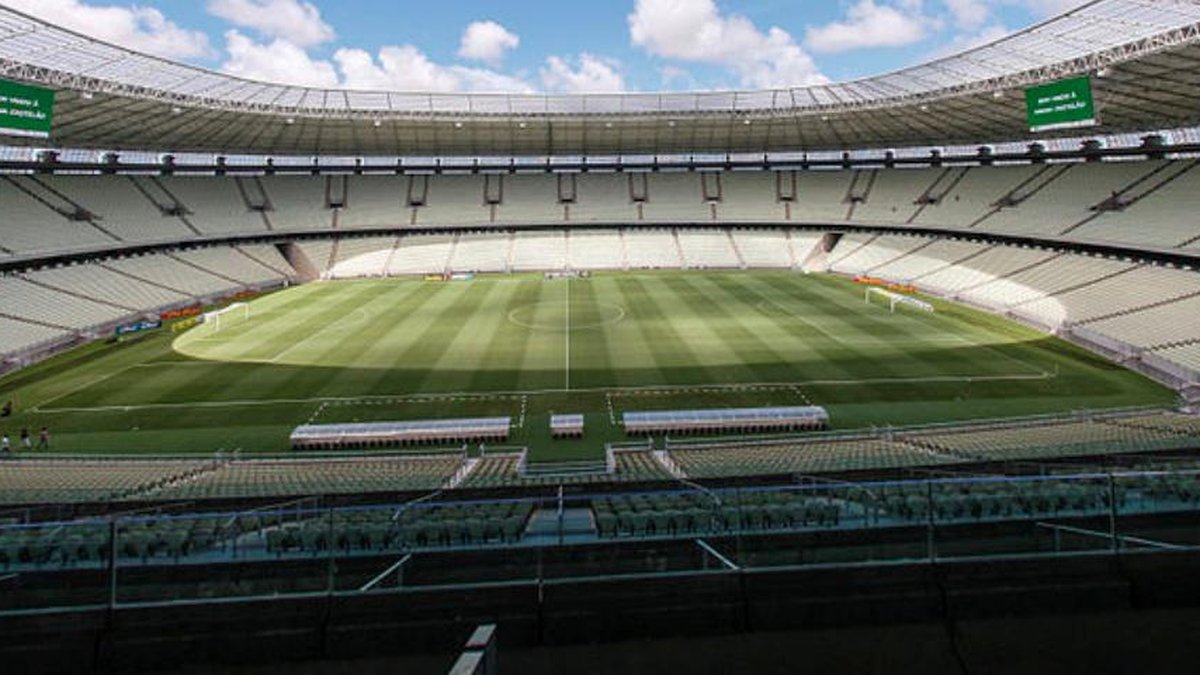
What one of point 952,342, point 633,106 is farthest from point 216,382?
point 633,106

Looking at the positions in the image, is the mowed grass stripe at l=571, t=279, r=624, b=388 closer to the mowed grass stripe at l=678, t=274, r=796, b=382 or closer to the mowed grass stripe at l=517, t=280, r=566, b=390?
the mowed grass stripe at l=517, t=280, r=566, b=390

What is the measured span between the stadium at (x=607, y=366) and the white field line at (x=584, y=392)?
0.27m

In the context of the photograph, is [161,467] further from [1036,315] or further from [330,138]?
[330,138]

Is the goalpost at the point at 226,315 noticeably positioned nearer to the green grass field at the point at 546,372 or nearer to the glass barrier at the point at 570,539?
the green grass field at the point at 546,372

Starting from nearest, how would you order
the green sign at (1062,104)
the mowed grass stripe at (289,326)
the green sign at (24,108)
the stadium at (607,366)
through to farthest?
the stadium at (607,366) < the green sign at (24,108) < the green sign at (1062,104) < the mowed grass stripe at (289,326)

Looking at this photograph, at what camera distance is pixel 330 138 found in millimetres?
71938

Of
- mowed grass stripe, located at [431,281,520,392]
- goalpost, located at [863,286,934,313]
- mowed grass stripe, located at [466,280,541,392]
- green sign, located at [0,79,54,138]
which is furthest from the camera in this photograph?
goalpost, located at [863,286,934,313]

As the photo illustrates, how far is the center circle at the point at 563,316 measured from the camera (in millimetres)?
47594

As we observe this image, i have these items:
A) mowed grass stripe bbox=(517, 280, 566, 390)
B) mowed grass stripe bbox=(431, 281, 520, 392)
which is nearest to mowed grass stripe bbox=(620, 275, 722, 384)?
mowed grass stripe bbox=(517, 280, 566, 390)

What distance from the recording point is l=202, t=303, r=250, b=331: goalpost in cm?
4938

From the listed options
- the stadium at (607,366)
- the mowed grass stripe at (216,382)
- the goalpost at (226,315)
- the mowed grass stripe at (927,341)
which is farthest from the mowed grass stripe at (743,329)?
the goalpost at (226,315)

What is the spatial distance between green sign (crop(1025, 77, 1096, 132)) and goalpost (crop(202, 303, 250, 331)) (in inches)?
2015

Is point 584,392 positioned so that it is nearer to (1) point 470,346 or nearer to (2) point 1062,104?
(1) point 470,346

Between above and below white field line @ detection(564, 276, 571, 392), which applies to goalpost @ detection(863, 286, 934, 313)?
above
